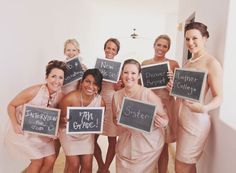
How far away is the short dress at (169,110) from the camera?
2.43 metres

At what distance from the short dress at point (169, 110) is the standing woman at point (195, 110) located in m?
A: 0.36

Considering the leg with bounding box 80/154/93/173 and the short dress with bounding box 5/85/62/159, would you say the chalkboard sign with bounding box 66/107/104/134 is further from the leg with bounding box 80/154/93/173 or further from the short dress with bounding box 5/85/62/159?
the leg with bounding box 80/154/93/173

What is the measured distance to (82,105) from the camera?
228 cm

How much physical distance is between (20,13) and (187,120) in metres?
1.82

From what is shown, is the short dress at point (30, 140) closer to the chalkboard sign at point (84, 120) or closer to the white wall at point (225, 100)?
the chalkboard sign at point (84, 120)

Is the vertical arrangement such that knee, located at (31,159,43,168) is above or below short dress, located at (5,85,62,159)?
below

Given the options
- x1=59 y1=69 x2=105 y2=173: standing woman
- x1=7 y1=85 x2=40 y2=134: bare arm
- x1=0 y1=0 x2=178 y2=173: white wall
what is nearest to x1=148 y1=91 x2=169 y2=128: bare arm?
x1=59 y1=69 x2=105 y2=173: standing woman

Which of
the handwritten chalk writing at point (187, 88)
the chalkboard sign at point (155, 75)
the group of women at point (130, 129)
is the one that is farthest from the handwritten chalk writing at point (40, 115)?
the handwritten chalk writing at point (187, 88)

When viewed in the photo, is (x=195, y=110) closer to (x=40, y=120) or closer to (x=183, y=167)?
(x=183, y=167)

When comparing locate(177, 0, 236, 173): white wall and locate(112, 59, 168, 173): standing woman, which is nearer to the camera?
locate(177, 0, 236, 173): white wall

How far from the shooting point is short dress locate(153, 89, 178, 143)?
243 centimetres

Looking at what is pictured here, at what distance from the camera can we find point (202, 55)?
1947mm

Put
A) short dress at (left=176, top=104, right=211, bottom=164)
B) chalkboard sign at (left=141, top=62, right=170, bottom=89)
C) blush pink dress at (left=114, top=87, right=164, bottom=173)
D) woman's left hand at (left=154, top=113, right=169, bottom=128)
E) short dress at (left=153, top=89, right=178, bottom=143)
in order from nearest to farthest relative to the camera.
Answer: short dress at (left=176, top=104, right=211, bottom=164)
woman's left hand at (left=154, top=113, right=169, bottom=128)
blush pink dress at (left=114, top=87, right=164, bottom=173)
chalkboard sign at (left=141, top=62, right=170, bottom=89)
short dress at (left=153, top=89, right=178, bottom=143)

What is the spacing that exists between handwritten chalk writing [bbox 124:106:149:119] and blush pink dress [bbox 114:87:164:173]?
0.11 m
